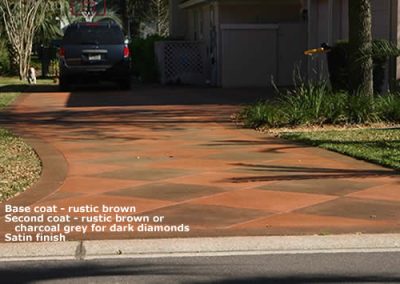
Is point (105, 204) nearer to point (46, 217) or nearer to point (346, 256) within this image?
point (46, 217)

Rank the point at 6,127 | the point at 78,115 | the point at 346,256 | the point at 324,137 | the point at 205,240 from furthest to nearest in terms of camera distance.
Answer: the point at 78,115
the point at 6,127
the point at 324,137
the point at 205,240
the point at 346,256

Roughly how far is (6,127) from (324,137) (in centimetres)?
564

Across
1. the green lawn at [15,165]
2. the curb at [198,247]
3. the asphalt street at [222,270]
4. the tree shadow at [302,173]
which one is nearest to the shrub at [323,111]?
the tree shadow at [302,173]

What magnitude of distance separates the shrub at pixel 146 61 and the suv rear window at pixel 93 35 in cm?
466

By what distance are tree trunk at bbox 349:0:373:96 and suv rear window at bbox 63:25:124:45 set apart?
1008cm

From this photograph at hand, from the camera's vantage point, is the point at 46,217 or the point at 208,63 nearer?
the point at 46,217

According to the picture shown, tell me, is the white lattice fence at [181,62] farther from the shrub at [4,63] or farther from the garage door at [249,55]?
the shrub at [4,63]

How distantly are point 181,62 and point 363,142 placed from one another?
1576 cm

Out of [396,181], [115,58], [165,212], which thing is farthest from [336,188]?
[115,58]

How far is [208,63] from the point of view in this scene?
86.3 ft

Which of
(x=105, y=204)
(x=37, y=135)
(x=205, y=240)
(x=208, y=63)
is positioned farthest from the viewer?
(x=208, y=63)

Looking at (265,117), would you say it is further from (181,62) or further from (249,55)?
(181,62)

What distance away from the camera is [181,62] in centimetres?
2698

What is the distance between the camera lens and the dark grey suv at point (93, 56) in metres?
22.8
